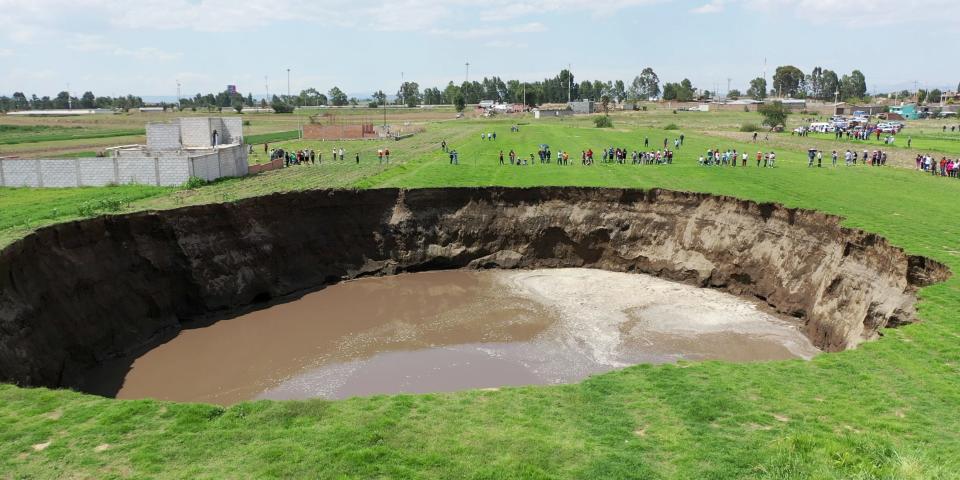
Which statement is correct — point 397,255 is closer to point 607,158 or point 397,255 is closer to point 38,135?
point 607,158

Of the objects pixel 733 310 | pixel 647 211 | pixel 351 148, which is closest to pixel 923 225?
pixel 733 310

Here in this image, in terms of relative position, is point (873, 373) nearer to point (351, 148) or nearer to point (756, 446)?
point (756, 446)

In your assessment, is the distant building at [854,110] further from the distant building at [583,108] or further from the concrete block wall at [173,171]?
the concrete block wall at [173,171]

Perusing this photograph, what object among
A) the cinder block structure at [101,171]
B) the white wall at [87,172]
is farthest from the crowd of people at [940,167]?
the white wall at [87,172]

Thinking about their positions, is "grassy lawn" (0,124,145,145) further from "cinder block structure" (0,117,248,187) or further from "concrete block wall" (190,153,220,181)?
"concrete block wall" (190,153,220,181)

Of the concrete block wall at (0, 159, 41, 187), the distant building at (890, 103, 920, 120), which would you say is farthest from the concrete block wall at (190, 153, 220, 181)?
the distant building at (890, 103, 920, 120)

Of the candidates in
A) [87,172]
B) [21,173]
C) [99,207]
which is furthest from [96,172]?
[99,207]
